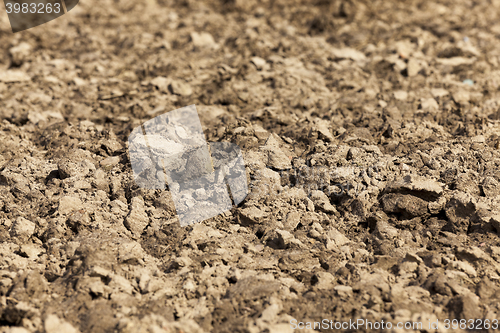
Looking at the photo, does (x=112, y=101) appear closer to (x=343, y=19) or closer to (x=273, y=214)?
(x=273, y=214)

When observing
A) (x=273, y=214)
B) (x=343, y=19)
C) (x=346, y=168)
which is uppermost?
(x=343, y=19)

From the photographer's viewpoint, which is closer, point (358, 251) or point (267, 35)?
point (358, 251)

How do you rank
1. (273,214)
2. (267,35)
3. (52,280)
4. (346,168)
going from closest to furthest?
(52,280) → (273,214) → (346,168) → (267,35)

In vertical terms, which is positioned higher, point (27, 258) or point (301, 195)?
point (301, 195)

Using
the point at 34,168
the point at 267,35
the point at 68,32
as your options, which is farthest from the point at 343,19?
the point at 34,168

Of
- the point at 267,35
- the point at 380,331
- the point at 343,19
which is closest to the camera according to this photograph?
the point at 380,331

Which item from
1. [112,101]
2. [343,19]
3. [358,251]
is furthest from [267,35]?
[358,251]

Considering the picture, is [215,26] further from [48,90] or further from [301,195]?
[301,195]
